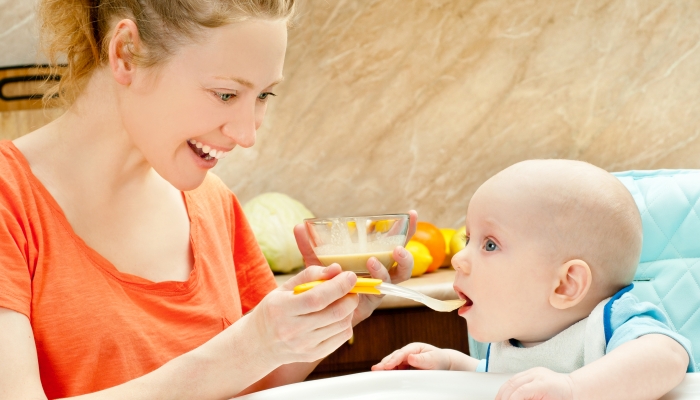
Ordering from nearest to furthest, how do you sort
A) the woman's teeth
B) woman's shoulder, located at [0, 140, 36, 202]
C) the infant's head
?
the infant's head → woman's shoulder, located at [0, 140, 36, 202] → the woman's teeth

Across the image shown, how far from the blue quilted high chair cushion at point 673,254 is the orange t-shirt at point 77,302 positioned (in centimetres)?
88

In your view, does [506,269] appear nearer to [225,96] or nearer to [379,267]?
[379,267]

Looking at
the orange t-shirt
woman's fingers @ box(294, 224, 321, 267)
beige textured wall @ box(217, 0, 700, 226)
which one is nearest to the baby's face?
woman's fingers @ box(294, 224, 321, 267)

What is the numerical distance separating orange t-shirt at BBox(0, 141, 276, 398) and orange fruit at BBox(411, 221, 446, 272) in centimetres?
98

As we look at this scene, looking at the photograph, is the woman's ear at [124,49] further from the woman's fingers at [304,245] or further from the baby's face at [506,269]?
the baby's face at [506,269]

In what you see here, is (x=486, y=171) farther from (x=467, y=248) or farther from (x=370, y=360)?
(x=467, y=248)

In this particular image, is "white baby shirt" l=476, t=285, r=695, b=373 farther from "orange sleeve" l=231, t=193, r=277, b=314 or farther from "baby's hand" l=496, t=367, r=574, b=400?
"orange sleeve" l=231, t=193, r=277, b=314

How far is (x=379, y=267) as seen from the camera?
1.19m

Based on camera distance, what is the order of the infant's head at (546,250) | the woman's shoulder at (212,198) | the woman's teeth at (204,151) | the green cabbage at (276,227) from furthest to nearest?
the green cabbage at (276,227) → the woman's shoulder at (212,198) → the woman's teeth at (204,151) → the infant's head at (546,250)

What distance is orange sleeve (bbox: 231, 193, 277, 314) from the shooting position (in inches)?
66.3

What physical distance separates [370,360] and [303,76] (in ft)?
3.62

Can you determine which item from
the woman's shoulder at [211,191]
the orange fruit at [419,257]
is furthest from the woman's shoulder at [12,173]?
the orange fruit at [419,257]

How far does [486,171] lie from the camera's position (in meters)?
2.59

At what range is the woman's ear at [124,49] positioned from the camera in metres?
1.28
